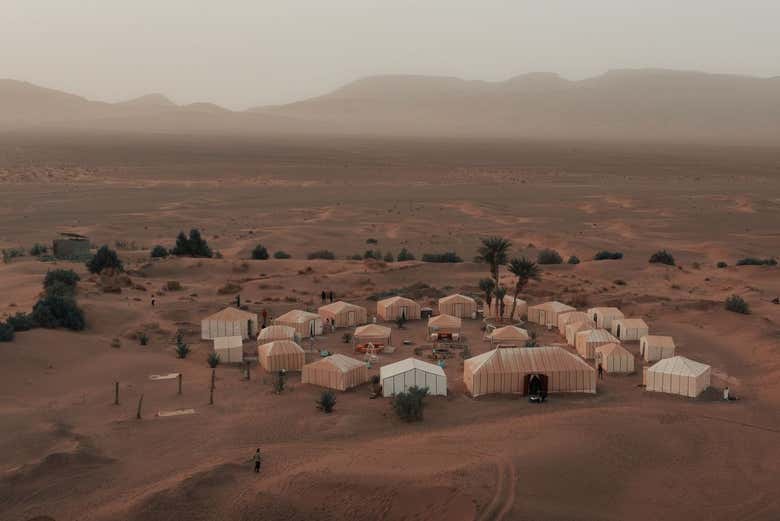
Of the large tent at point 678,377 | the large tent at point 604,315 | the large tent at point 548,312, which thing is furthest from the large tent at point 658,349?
the large tent at point 548,312

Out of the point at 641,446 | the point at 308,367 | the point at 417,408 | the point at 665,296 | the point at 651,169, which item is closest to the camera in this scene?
the point at 641,446

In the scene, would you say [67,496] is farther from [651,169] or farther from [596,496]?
[651,169]

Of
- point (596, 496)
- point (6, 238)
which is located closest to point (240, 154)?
point (6, 238)

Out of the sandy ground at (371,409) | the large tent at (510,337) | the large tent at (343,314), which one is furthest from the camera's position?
the large tent at (343,314)

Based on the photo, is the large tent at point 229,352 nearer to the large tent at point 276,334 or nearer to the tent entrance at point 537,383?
the large tent at point 276,334

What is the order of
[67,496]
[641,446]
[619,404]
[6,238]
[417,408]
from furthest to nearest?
[6,238] → [619,404] → [417,408] → [641,446] → [67,496]

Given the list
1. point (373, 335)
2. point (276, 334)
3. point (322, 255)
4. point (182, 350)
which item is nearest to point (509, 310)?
point (373, 335)

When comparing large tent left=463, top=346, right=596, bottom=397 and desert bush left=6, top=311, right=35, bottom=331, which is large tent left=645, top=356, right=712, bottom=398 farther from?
desert bush left=6, top=311, right=35, bottom=331

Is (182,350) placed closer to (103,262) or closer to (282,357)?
(282,357)
